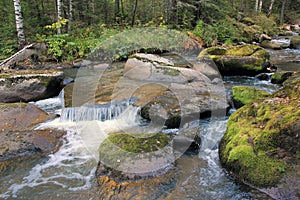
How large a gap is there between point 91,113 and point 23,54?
281 inches

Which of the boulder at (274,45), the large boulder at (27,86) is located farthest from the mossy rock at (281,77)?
the boulder at (274,45)

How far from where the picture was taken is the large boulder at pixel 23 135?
5125 mm

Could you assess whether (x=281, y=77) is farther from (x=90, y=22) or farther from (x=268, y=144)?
(x=90, y=22)

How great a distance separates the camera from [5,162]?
4.88 m

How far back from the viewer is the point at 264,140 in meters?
4.09

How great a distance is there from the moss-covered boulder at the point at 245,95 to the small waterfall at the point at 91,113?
139 inches

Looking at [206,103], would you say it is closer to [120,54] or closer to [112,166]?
[112,166]

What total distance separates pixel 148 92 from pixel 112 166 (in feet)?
13.1

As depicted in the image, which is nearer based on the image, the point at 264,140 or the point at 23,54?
the point at 264,140

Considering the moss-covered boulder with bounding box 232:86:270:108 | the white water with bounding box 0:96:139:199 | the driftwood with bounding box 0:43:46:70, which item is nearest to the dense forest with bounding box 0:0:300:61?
the driftwood with bounding box 0:43:46:70

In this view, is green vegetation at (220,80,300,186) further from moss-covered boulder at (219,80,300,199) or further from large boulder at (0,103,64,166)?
large boulder at (0,103,64,166)

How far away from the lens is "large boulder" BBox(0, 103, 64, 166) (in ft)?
16.8

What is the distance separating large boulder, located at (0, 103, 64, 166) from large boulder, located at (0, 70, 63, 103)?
1.26 metres

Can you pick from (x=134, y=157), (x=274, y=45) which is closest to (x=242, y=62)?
(x=134, y=157)
